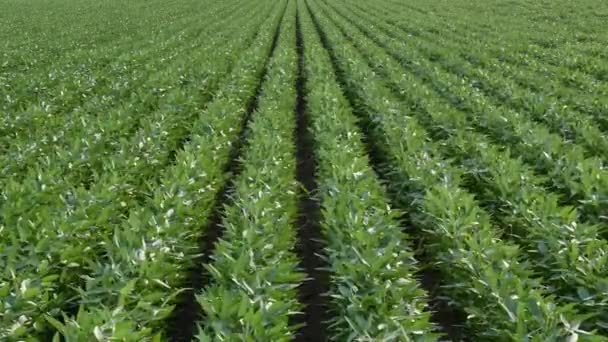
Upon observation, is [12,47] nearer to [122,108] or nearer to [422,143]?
[122,108]

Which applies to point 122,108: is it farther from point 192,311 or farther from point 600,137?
point 600,137

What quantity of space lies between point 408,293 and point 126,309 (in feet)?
6.26

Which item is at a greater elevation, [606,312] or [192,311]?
[606,312]

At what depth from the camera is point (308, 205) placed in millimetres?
6672

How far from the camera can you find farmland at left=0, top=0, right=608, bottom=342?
354 cm

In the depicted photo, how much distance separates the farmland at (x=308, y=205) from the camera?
11.6ft

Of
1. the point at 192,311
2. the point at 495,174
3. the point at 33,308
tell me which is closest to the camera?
the point at 33,308

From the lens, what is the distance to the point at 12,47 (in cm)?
1836

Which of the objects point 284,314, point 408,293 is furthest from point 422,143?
point 284,314

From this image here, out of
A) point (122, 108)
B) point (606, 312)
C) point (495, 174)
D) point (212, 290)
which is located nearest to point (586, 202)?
point (495, 174)

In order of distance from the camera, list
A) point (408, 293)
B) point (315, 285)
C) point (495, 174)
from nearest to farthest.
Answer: point (408, 293) → point (315, 285) → point (495, 174)

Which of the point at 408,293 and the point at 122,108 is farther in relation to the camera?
the point at 122,108

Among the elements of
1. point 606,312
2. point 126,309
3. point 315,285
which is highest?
point 126,309

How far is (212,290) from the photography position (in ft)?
12.1
